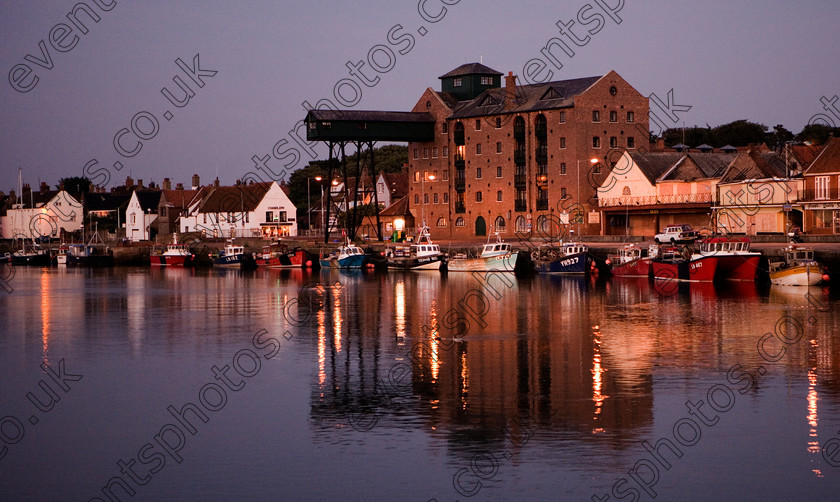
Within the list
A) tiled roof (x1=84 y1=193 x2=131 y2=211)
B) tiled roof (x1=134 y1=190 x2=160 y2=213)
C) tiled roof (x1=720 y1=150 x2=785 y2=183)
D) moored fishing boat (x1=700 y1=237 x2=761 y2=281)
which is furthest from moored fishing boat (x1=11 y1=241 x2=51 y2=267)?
moored fishing boat (x1=700 y1=237 x2=761 y2=281)

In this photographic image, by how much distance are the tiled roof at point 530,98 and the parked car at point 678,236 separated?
22009 millimetres

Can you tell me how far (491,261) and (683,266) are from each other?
61.5 feet

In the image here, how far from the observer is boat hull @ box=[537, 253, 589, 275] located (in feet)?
244

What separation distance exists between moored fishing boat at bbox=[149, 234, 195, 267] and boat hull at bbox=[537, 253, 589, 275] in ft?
162

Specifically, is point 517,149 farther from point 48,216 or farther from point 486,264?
point 48,216

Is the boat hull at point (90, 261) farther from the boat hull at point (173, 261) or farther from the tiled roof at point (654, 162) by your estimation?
the tiled roof at point (654, 162)

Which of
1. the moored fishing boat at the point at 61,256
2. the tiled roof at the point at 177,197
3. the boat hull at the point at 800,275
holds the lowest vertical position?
the boat hull at the point at 800,275

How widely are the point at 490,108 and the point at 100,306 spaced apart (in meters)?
58.0

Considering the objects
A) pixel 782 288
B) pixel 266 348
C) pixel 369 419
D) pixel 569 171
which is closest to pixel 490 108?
pixel 569 171

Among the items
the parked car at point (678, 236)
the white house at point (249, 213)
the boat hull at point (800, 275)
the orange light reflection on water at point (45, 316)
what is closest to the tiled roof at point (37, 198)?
the white house at point (249, 213)

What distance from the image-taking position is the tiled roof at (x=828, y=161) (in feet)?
247

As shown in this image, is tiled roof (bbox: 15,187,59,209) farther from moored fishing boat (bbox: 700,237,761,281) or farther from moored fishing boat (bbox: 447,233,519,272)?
moored fishing boat (bbox: 700,237,761,281)

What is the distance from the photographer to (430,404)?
2494 centimetres

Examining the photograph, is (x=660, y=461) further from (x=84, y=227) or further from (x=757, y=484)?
(x=84, y=227)
